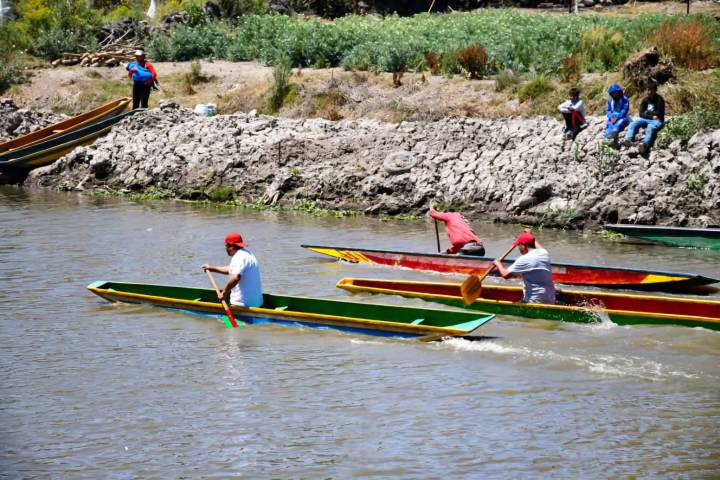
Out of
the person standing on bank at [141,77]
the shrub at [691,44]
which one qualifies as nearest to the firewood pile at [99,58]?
the person standing on bank at [141,77]

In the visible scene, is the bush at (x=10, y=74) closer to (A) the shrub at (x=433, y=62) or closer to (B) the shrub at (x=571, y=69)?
(A) the shrub at (x=433, y=62)

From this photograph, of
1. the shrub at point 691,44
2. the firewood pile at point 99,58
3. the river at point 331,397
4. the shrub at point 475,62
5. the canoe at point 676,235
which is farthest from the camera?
the firewood pile at point 99,58

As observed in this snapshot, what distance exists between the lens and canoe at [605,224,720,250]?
1755 cm

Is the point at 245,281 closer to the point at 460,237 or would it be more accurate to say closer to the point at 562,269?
the point at 460,237

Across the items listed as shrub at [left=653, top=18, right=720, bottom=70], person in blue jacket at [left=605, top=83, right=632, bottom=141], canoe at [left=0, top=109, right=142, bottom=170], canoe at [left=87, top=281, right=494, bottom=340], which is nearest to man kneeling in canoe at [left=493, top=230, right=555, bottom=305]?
canoe at [left=87, top=281, right=494, bottom=340]

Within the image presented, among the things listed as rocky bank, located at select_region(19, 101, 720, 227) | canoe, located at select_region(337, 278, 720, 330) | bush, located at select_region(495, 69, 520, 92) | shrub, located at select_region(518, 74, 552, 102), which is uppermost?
bush, located at select_region(495, 69, 520, 92)

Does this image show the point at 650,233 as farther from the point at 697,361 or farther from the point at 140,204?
the point at 140,204

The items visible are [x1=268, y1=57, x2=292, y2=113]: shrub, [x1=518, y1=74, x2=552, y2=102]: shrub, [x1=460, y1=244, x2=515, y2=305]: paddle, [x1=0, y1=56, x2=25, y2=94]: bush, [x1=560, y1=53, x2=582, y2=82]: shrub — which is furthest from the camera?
[x1=0, y1=56, x2=25, y2=94]: bush

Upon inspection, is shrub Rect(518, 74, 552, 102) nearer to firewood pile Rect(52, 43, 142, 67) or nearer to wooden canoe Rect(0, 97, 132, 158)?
wooden canoe Rect(0, 97, 132, 158)

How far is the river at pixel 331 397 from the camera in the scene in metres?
9.25

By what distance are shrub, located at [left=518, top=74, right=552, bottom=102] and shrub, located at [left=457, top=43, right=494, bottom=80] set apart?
95.7 inches

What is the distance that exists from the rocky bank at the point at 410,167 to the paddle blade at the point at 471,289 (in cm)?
696

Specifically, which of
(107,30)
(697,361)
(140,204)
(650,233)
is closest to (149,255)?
(140,204)

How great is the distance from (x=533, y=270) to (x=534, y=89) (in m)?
13.2
